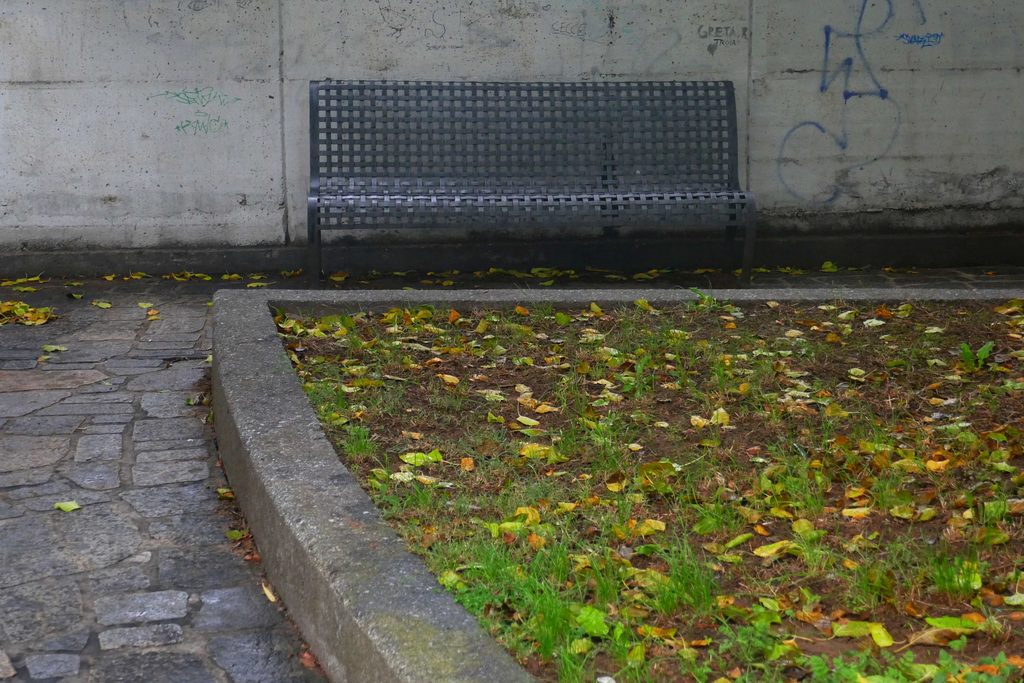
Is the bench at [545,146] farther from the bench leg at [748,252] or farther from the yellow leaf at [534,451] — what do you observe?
the yellow leaf at [534,451]

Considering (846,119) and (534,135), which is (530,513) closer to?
(534,135)

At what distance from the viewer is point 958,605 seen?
7.00ft

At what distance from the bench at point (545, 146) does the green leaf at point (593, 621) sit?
4194 millimetres

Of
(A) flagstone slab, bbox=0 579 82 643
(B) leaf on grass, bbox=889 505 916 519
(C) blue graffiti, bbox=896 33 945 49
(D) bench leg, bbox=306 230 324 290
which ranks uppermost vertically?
(C) blue graffiti, bbox=896 33 945 49

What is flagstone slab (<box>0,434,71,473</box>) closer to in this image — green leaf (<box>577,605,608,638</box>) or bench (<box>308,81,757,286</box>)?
green leaf (<box>577,605,608,638</box>)

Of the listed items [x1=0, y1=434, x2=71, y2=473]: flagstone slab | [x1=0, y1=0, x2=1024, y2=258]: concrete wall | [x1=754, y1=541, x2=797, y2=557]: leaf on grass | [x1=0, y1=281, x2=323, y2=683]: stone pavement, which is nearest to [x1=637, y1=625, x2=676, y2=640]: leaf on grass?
[x1=754, y1=541, x2=797, y2=557]: leaf on grass

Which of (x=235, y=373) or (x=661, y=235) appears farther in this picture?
(x=661, y=235)

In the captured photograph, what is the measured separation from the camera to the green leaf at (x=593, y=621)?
80.4 inches

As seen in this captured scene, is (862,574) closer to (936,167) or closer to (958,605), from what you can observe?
(958,605)

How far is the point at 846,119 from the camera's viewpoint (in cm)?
688

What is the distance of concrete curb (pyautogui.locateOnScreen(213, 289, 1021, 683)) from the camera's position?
6.35 ft

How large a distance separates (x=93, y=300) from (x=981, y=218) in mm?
5457

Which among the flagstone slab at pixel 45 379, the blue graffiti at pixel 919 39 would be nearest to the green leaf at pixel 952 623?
the flagstone slab at pixel 45 379

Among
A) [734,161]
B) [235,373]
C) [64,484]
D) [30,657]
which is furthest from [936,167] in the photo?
[30,657]
